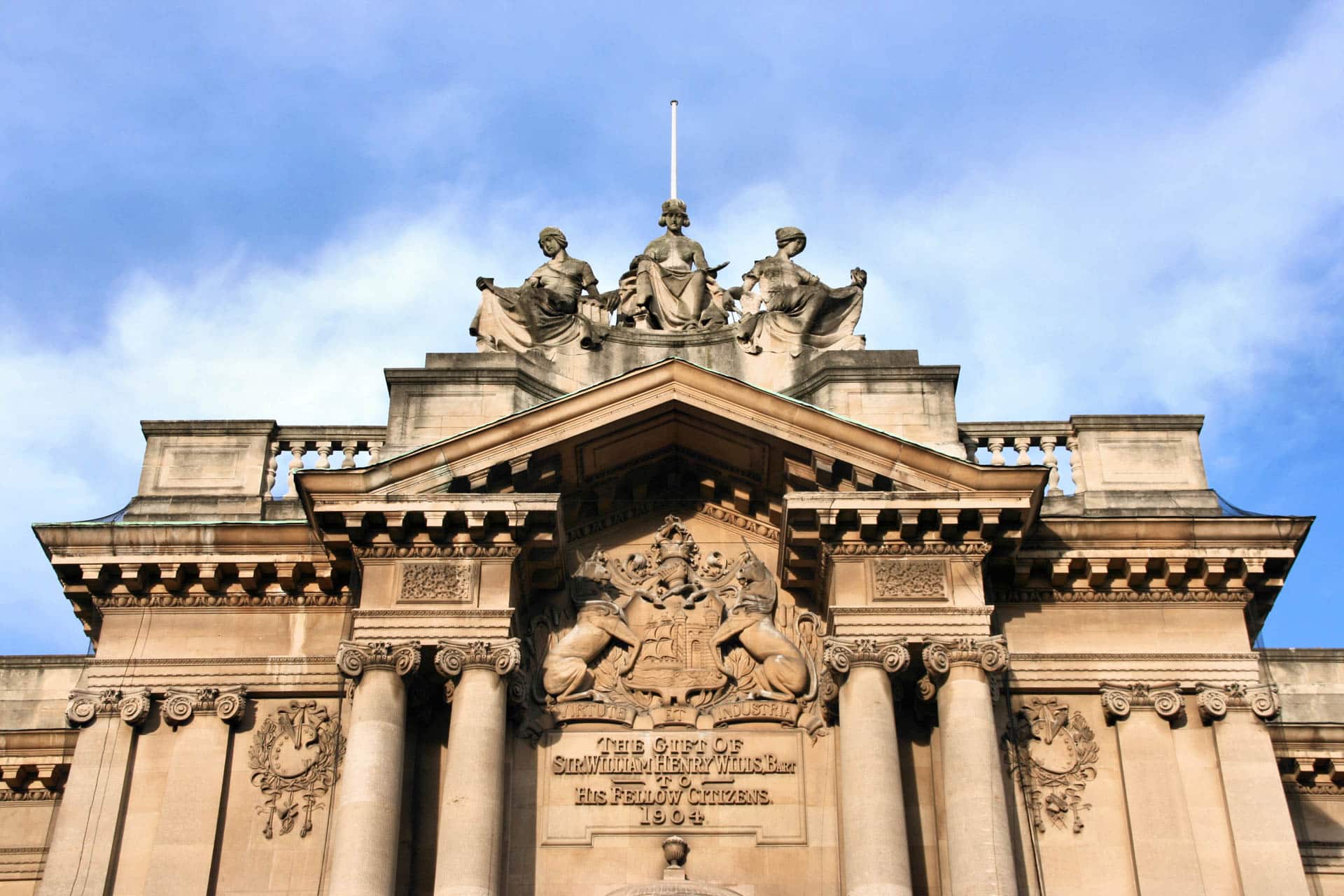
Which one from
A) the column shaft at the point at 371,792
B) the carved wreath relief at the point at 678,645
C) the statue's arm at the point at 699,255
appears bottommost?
the column shaft at the point at 371,792

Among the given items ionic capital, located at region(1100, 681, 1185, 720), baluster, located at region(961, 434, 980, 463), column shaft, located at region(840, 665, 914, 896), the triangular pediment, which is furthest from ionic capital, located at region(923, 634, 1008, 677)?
baluster, located at region(961, 434, 980, 463)

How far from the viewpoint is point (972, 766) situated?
2014 cm

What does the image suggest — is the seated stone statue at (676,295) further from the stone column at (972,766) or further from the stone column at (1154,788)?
the stone column at (1154,788)

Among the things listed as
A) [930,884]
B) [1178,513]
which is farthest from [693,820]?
[1178,513]

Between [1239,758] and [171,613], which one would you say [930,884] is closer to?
[1239,758]

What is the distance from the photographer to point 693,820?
21250 mm

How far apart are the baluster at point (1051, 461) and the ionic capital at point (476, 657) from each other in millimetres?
7283

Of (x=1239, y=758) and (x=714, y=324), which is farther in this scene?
(x=714, y=324)

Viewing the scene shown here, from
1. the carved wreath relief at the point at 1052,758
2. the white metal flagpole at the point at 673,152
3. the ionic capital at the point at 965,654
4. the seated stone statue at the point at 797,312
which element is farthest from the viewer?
the white metal flagpole at the point at 673,152

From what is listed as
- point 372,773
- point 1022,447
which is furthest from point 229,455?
point 1022,447

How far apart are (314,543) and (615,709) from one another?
13.8 feet

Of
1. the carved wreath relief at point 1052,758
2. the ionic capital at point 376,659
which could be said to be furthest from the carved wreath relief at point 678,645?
the carved wreath relief at point 1052,758

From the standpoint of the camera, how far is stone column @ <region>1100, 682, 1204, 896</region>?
2050 cm

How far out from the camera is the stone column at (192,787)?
20531 mm
